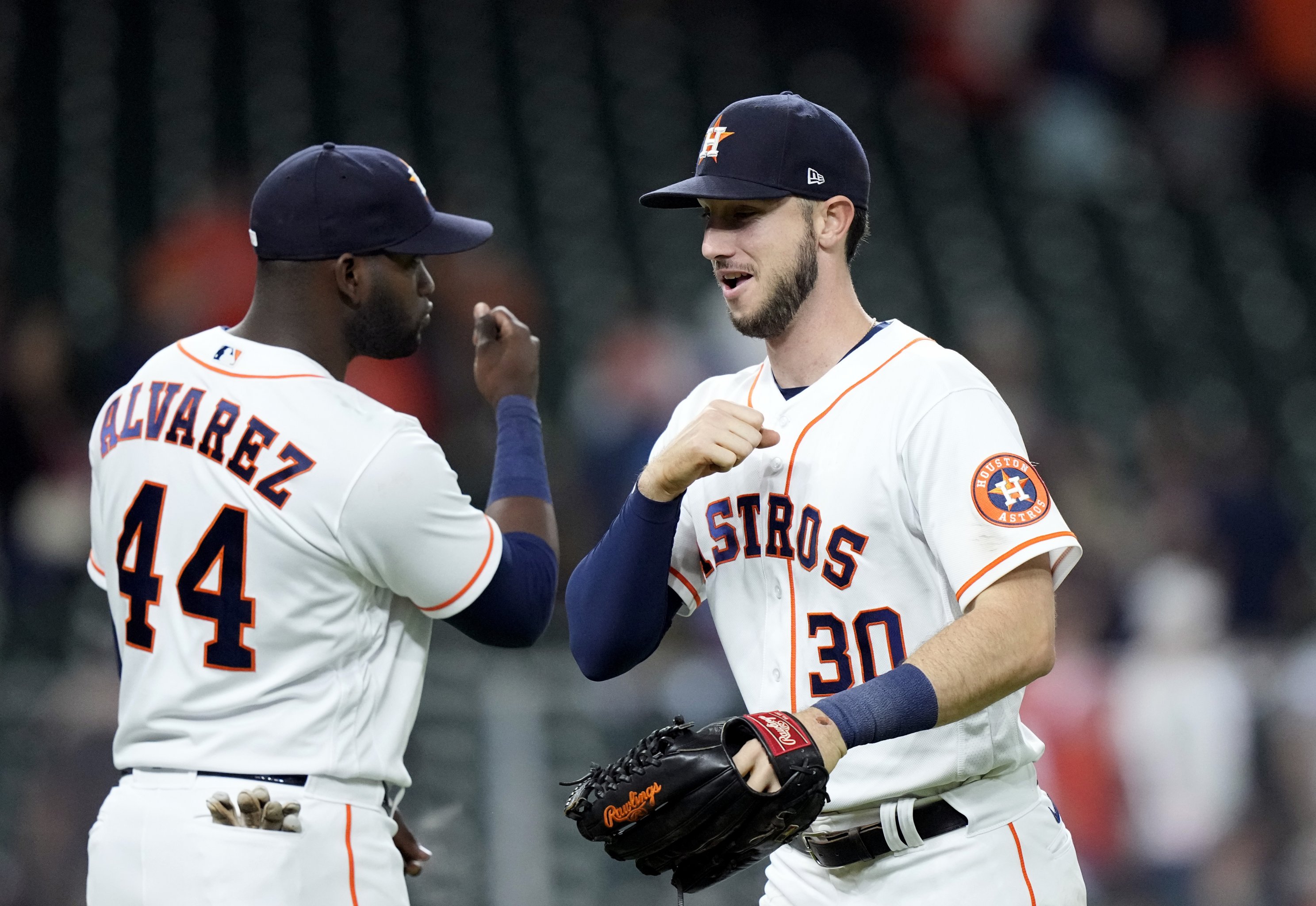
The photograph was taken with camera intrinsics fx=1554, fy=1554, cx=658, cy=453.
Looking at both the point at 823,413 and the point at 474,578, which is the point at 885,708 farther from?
the point at 474,578

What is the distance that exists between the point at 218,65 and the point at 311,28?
0.80 meters

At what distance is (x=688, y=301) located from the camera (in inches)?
343

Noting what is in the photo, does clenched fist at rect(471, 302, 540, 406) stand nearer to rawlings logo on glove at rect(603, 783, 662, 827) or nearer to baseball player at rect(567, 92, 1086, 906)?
baseball player at rect(567, 92, 1086, 906)

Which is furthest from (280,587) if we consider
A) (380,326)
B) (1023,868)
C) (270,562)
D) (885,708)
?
(1023,868)

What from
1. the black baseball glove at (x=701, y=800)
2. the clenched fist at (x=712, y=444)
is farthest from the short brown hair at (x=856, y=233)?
the black baseball glove at (x=701, y=800)

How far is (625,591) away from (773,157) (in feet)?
2.59

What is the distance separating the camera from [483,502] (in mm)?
6539

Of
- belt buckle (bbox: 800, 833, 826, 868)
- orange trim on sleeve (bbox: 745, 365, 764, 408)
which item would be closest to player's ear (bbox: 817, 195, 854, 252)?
orange trim on sleeve (bbox: 745, 365, 764, 408)

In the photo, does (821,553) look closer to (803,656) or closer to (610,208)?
(803,656)

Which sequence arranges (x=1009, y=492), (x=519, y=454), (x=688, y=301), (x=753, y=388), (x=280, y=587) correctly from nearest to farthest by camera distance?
1. (x=1009, y=492)
2. (x=280, y=587)
3. (x=753, y=388)
4. (x=519, y=454)
5. (x=688, y=301)

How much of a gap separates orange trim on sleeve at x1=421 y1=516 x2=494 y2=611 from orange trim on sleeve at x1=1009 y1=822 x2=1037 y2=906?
98 centimetres

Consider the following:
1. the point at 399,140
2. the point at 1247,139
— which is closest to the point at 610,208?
the point at 399,140

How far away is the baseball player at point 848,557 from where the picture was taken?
2.32 m

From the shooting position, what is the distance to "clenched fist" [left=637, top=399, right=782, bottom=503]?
7.97 feet
